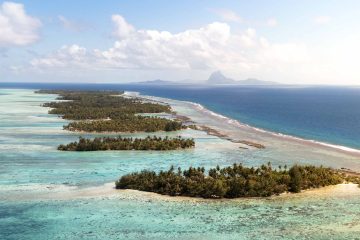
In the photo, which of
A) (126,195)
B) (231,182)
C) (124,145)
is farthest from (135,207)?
(124,145)

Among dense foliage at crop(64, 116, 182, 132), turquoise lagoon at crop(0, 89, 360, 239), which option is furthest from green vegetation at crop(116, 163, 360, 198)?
dense foliage at crop(64, 116, 182, 132)

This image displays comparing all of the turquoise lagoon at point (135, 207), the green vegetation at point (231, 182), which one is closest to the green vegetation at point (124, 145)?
the turquoise lagoon at point (135, 207)

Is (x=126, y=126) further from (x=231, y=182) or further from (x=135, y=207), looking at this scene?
(x=135, y=207)

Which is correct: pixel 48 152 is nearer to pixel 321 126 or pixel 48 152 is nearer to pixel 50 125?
pixel 50 125

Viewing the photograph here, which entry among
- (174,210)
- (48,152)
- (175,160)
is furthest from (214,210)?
(48,152)

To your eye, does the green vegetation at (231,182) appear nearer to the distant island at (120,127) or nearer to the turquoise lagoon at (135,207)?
the turquoise lagoon at (135,207)

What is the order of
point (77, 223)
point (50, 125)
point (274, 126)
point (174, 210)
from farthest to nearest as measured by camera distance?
point (274, 126)
point (50, 125)
point (174, 210)
point (77, 223)

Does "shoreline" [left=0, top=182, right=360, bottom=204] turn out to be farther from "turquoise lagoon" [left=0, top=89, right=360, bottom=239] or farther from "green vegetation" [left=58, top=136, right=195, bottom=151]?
"green vegetation" [left=58, top=136, right=195, bottom=151]
